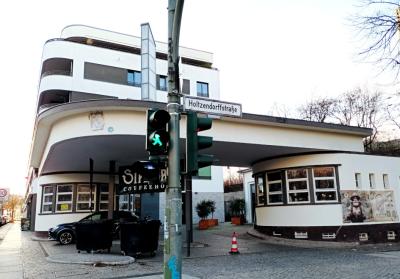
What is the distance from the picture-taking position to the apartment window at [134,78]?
4150 centimetres

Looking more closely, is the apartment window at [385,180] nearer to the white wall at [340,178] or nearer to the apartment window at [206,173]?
the white wall at [340,178]

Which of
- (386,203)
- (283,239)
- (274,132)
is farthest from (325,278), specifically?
(386,203)

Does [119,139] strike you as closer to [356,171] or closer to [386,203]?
[356,171]

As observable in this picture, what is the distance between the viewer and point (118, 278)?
32.6ft

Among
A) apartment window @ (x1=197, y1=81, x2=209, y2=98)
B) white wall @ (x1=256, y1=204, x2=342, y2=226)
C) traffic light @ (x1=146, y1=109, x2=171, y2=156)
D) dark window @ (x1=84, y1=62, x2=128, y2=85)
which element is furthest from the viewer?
apartment window @ (x1=197, y1=81, x2=209, y2=98)

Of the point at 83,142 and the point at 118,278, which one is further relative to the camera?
the point at 83,142

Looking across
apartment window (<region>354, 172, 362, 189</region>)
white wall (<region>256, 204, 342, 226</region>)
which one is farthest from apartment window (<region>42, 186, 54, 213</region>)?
apartment window (<region>354, 172, 362, 189</region>)

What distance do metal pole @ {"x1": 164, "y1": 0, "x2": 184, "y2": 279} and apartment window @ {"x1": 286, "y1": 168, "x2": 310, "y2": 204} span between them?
44.7ft

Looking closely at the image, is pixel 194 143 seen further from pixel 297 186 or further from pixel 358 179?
pixel 358 179

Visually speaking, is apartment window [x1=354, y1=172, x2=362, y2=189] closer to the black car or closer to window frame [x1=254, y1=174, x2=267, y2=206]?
window frame [x1=254, y1=174, x2=267, y2=206]

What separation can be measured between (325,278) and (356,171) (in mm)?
10031

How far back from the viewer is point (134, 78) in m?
41.8

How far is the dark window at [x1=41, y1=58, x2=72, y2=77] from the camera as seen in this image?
126 feet

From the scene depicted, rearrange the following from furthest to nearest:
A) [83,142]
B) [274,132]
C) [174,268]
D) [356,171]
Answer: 1. [356,171]
2. [274,132]
3. [83,142]
4. [174,268]
